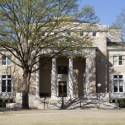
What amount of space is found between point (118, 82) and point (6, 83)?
53.7 ft

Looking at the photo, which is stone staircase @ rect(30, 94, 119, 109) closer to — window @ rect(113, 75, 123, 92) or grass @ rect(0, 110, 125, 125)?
window @ rect(113, 75, 123, 92)

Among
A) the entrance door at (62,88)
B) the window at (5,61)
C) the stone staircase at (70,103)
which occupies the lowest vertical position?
the stone staircase at (70,103)

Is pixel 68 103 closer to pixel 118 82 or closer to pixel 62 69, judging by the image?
pixel 62 69

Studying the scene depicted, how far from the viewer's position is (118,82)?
2004 inches

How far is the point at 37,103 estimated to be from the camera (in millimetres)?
44438

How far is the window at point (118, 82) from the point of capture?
1993 inches

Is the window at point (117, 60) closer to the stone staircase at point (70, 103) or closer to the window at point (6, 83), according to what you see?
the stone staircase at point (70, 103)

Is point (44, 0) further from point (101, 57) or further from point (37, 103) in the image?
point (101, 57)

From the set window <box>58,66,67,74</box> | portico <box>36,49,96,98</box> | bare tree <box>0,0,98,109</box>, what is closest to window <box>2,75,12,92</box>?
portico <box>36,49,96,98</box>

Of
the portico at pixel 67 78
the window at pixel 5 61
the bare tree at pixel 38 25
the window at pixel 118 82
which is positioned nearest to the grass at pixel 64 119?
the bare tree at pixel 38 25

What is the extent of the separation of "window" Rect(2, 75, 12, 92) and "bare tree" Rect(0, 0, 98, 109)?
1419cm

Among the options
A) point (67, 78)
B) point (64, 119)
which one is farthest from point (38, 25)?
point (67, 78)

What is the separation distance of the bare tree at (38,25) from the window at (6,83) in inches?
559

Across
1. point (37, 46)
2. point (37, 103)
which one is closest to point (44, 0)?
point (37, 46)
